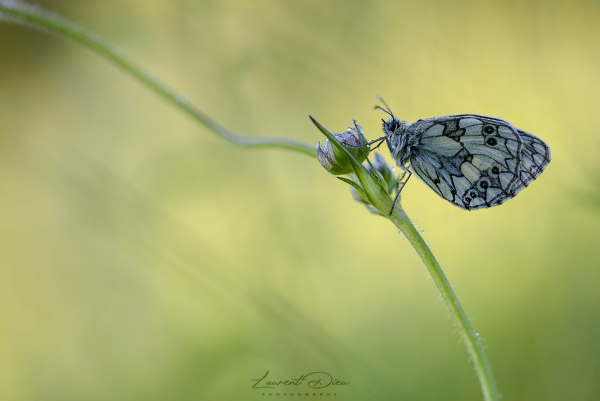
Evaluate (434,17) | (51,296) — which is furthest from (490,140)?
(51,296)

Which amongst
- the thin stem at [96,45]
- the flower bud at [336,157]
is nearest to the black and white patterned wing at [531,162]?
the flower bud at [336,157]

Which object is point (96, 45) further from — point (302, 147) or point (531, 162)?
point (531, 162)

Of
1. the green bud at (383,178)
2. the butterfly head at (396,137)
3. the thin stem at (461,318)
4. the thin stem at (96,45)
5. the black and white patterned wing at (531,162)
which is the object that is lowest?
the thin stem at (461,318)

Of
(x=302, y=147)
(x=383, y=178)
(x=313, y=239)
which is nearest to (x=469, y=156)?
(x=383, y=178)

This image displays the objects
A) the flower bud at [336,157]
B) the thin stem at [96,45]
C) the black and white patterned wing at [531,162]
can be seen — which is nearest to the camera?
the flower bud at [336,157]

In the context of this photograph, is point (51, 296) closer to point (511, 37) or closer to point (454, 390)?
point (454, 390)

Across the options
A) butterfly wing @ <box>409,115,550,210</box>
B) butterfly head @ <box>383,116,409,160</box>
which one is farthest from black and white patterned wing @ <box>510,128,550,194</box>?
butterfly head @ <box>383,116,409,160</box>

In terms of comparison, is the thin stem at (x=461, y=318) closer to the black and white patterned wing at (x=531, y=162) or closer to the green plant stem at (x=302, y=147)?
the green plant stem at (x=302, y=147)

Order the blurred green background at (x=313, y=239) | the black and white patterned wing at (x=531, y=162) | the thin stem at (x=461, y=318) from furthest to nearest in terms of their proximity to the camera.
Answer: the blurred green background at (x=313, y=239), the black and white patterned wing at (x=531, y=162), the thin stem at (x=461, y=318)
